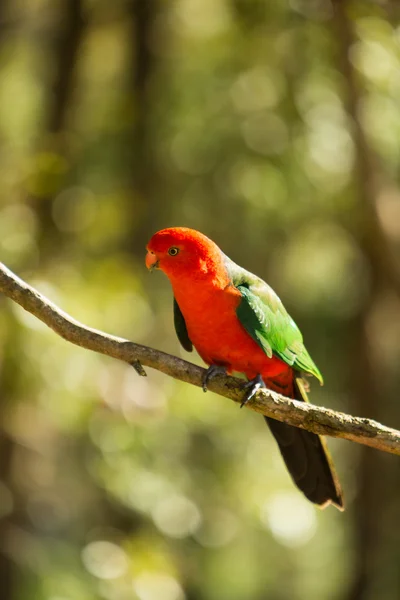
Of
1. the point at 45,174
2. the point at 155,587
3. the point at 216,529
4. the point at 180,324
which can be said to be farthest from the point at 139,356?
the point at 216,529

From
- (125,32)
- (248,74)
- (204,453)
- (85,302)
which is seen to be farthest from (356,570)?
(125,32)

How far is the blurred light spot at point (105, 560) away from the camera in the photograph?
6070mm

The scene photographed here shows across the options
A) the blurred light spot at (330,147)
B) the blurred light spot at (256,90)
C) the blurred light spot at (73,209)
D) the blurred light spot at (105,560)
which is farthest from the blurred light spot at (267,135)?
the blurred light spot at (105,560)

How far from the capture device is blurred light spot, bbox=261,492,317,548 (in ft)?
20.6

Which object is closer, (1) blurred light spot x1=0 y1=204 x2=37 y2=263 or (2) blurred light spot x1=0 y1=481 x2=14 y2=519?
(1) blurred light spot x1=0 y1=204 x2=37 y2=263

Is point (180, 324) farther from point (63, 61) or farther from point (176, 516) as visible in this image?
point (63, 61)

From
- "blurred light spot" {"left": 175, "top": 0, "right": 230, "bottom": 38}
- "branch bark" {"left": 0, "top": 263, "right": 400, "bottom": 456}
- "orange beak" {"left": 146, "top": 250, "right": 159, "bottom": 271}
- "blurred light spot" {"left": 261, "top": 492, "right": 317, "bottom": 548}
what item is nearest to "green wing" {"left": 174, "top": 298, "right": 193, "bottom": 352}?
"orange beak" {"left": 146, "top": 250, "right": 159, "bottom": 271}

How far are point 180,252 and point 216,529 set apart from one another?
4986 mm

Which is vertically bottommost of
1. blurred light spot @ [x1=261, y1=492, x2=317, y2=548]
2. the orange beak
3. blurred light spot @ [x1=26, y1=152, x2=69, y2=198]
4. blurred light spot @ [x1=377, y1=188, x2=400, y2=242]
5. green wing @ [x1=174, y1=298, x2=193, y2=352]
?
blurred light spot @ [x1=261, y1=492, x2=317, y2=548]

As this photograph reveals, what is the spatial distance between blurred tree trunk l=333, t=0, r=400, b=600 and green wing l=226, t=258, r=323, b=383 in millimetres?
3105

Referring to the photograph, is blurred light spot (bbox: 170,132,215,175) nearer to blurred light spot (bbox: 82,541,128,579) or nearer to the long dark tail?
blurred light spot (bbox: 82,541,128,579)

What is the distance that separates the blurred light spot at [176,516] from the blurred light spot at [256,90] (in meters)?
3.86

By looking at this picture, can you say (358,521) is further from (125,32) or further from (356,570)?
(125,32)

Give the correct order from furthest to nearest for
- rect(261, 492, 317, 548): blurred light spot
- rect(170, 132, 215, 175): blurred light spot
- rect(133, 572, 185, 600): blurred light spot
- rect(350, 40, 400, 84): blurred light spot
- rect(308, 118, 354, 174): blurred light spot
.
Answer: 1. rect(170, 132, 215, 175): blurred light spot
2. rect(308, 118, 354, 174): blurred light spot
3. rect(350, 40, 400, 84): blurred light spot
4. rect(261, 492, 317, 548): blurred light spot
5. rect(133, 572, 185, 600): blurred light spot
